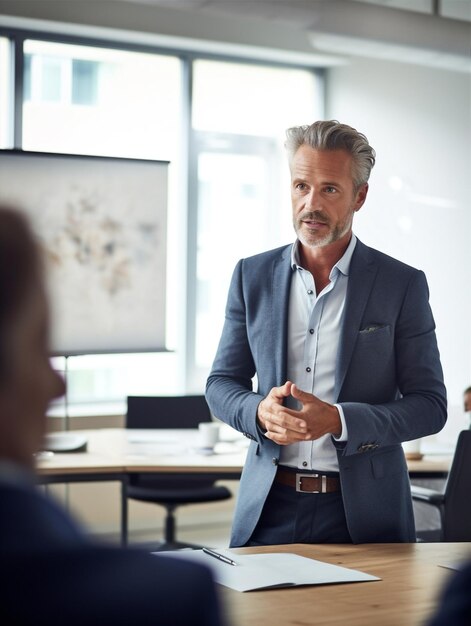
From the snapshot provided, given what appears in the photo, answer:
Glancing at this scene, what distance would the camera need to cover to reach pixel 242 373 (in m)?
2.67

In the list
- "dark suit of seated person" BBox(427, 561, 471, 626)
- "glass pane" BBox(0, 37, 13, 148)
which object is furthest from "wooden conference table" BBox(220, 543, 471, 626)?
"glass pane" BBox(0, 37, 13, 148)

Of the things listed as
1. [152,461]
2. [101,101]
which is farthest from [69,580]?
[101,101]

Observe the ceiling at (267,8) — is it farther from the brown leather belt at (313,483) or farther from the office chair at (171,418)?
the brown leather belt at (313,483)

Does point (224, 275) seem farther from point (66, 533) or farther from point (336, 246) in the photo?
point (66, 533)

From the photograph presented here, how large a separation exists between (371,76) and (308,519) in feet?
19.5

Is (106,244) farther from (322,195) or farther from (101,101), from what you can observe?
(322,195)

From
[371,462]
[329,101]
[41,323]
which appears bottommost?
[371,462]

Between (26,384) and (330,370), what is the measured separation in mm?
1798

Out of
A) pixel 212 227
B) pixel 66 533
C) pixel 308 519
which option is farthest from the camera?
pixel 212 227

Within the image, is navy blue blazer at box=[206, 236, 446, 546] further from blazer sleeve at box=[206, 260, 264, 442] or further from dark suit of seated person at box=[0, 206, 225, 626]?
dark suit of seated person at box=[0, 206, 225, 626]

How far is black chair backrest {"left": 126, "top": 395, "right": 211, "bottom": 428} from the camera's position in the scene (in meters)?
5.55

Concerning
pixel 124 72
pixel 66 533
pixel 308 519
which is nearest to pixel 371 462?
pixel 308 519

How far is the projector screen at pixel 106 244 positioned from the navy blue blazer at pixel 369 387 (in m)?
3.48

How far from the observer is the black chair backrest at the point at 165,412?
5.55m
